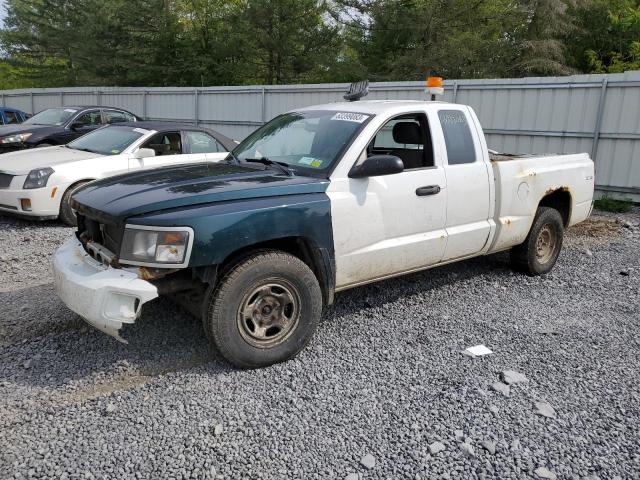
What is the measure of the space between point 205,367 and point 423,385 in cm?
144

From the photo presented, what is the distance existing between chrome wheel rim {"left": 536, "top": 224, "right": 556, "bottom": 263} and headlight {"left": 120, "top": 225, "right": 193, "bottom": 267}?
4068 mm

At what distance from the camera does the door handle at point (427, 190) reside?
4470mm

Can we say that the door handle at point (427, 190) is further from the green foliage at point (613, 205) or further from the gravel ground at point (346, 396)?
the green foliage at point (613, 205)

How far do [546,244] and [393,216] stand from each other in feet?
8.70

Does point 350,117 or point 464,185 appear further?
point 464,185

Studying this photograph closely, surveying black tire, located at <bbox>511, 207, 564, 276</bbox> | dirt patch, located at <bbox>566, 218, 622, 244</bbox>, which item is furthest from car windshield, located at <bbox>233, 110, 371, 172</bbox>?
dirt patch, located at <bbox>566, 218, 622, 244</bbox>

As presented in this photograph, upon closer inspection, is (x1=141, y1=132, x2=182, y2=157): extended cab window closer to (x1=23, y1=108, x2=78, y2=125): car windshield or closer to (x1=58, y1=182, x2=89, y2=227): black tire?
(x1=58, y1=182, x2=89, y2=227): black tire

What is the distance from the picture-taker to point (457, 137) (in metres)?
4.92

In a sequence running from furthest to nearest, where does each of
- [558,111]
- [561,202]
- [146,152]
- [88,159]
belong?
[558,111] < [88,159] < [146,152] < [561,202]

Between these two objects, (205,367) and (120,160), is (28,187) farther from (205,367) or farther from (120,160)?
(205,367)

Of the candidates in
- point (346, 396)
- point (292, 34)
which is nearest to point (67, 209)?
point (346, 396)

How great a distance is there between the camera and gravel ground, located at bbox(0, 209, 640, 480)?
280cm

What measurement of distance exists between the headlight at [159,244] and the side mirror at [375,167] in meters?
1.36

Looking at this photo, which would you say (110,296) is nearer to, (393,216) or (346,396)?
(346,396)
